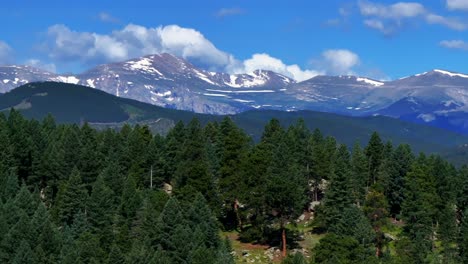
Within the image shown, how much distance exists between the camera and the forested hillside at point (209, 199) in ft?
253

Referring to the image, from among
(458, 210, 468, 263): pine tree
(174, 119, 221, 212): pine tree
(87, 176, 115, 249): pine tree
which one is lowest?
(458, 210, 468, 263): pine tree

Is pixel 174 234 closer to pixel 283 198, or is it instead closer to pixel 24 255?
pixel 24 255

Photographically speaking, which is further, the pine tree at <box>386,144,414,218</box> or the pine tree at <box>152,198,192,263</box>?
the pine tree at <box>386,144,414,218</box>

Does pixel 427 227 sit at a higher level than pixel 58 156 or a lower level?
lower

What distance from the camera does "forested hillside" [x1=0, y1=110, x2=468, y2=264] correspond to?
Answer: 253ft

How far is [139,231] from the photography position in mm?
83125

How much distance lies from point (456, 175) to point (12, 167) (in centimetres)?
7823

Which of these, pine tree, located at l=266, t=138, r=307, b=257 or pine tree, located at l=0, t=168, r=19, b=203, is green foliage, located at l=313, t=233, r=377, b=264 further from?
pine tree, located at l=0, t=168, r=19, b=203

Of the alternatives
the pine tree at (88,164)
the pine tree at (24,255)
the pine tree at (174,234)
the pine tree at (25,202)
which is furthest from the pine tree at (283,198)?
the pine tree at (24,255)

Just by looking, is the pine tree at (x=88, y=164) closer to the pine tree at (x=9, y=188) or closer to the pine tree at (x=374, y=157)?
the pine tree at (x=9, y=188)

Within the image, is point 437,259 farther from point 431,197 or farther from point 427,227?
point 431,197

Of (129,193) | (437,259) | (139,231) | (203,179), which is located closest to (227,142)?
(203,179)

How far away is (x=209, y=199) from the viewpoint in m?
97.3

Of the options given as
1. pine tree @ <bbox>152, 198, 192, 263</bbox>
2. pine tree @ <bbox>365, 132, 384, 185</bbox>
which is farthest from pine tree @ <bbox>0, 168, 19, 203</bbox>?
pine tree @ <bbox>365, 132, 384, 185</bbox>
